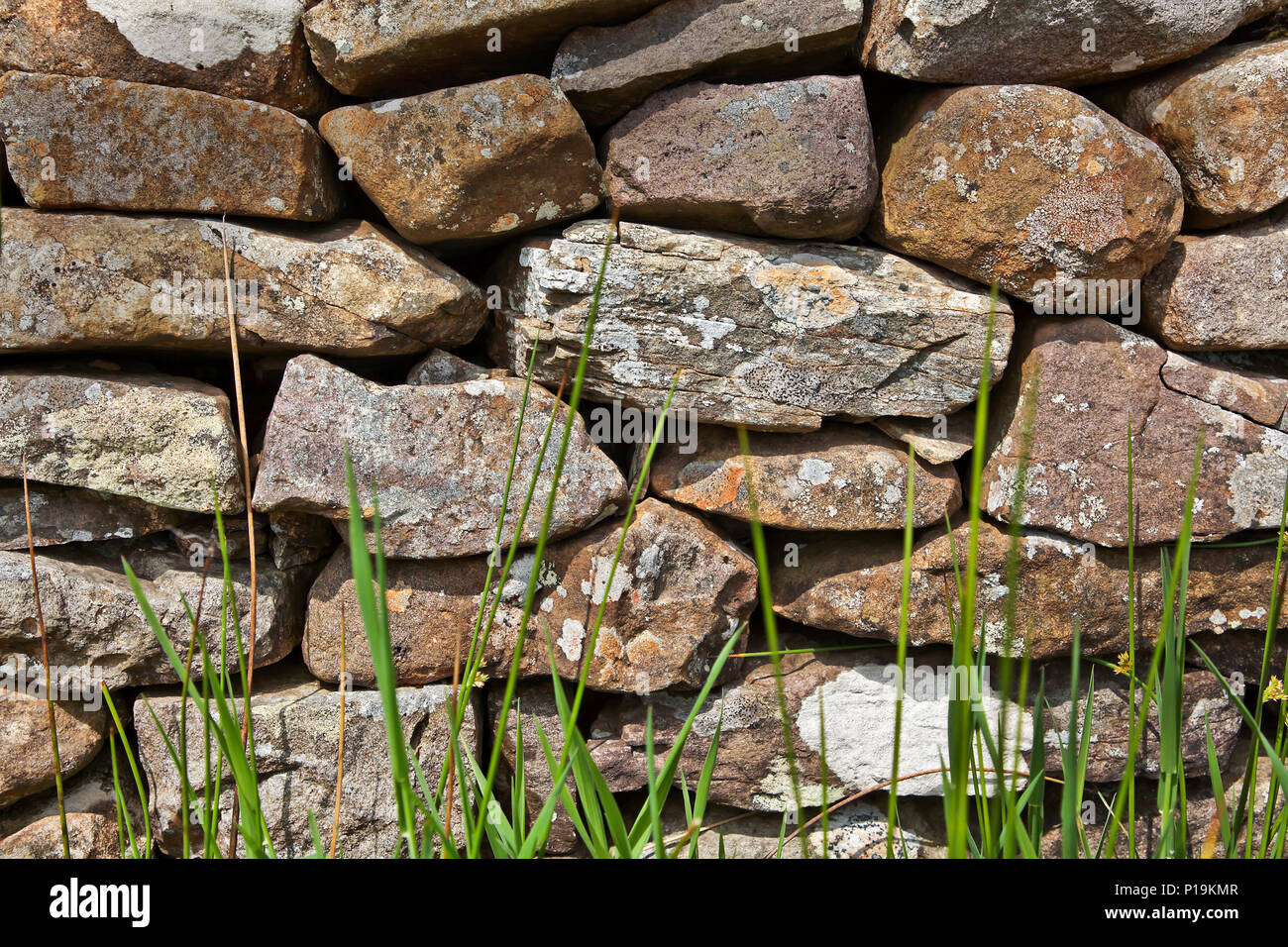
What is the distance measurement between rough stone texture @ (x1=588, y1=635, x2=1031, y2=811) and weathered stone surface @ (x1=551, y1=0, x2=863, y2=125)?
1.34m

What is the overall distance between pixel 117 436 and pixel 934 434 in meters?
1.79

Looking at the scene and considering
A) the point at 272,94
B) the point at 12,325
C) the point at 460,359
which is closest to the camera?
the point at 12,325

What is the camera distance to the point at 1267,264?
1808 mm

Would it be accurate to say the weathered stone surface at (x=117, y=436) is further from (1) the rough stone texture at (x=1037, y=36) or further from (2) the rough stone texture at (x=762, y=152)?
(1) the rough stone texture at (x=1037, y=36)

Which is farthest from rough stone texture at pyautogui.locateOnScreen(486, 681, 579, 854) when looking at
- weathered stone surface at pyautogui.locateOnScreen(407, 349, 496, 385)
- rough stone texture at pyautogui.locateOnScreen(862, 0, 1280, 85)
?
rough stone texture at pyautogui.locateOnScreen(862, 0, 1280, 85)

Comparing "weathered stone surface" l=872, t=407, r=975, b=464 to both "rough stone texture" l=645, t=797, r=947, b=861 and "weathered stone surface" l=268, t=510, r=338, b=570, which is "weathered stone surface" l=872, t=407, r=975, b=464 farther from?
"weathered stone surface" l=268, t=510, r=338, b=570

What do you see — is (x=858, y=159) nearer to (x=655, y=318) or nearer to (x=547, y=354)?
(x=655, y=318)

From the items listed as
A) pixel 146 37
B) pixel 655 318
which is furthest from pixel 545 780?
pixel 146 37

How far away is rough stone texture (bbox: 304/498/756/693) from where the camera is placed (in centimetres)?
181

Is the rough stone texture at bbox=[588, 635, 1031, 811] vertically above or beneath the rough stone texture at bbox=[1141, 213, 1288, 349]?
beneath

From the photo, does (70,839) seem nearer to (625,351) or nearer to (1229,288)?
(625,351)

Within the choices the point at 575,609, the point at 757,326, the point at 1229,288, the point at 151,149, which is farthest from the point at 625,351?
the point at 1229,288

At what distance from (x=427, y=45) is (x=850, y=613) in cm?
153

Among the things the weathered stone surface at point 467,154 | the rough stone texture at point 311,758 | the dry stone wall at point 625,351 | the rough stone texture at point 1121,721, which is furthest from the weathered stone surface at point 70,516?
the rough stone texture at point 1121,721
